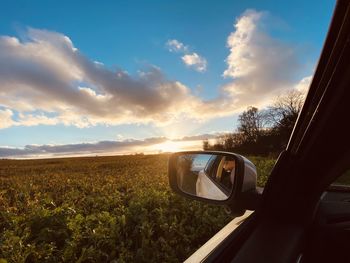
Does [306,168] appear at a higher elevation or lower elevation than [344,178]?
higher

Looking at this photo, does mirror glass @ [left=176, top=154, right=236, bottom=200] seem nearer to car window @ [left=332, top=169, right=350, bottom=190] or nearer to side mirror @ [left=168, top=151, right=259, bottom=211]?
side mirror @ [left=168, top=151, right=259, bottom=211]

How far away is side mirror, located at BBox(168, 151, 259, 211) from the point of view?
133 centimetres

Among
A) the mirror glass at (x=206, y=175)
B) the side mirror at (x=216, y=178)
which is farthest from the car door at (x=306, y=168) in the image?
the mirror glass at (x=206, y=175)

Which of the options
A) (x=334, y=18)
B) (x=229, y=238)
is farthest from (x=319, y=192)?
(x=334, y=18)

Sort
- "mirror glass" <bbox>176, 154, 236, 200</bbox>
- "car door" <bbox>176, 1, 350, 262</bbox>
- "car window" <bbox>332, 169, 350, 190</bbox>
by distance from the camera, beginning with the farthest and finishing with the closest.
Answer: "mirror glass" <bbox>176, 154, 236, 200</bbox>
"car window" <bbox>332, 169, 350, 190</bbox>
"car door" <bbox>176, 1, 350, 262</bbox>

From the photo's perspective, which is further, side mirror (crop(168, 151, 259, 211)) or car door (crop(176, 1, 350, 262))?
side mirror (crop(168, 151, 259, 211))

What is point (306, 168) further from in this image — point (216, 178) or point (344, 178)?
point (216, 178)

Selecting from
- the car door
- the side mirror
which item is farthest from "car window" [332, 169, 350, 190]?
the side mirror

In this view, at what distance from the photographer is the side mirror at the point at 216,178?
4.37 ft

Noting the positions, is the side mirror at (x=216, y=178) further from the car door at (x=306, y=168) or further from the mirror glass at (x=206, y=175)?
the car door at (x=306, y=168)

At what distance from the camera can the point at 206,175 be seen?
200 cm

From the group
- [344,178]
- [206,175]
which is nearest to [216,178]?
[206,175]

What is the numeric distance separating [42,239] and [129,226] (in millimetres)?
1510

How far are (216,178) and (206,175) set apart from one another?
0.64 ft
